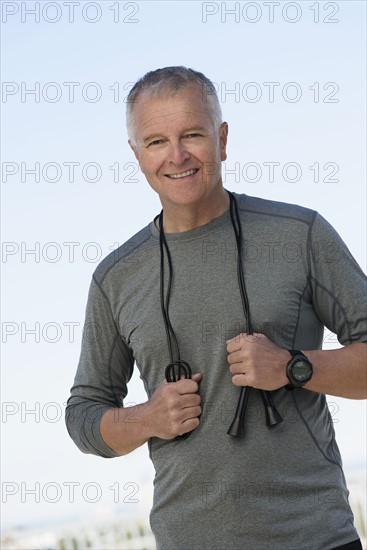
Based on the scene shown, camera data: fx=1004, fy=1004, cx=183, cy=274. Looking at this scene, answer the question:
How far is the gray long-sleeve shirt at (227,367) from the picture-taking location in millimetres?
1930

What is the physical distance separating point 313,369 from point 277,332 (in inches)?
5.3

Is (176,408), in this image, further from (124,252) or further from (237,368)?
(124,252)

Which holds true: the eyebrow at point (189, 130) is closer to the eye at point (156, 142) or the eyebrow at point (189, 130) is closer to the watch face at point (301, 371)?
the eye at point (156, 142)

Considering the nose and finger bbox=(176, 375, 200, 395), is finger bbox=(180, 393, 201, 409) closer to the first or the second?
finger bbox=(176, 375, 200, 395)

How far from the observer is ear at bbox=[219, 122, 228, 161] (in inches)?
87.3

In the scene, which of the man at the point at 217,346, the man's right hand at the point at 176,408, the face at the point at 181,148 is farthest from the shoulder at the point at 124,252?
the man's right hand at the point at 176,408

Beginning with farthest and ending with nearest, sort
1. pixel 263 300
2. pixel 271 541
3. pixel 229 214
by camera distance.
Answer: pixel 229 214
pixel 263 300
pixel 271 541

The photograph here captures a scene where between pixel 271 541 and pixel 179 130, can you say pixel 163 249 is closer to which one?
pixel 179 130

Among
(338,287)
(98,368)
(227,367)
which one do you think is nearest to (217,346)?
(227,367)

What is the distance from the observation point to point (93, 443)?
7.25 ft

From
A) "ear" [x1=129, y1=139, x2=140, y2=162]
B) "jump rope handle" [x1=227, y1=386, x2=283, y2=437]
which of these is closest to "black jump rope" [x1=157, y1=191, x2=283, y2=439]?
"jump rope handle" [x1=227, y1=386, x2=283, y2=437]

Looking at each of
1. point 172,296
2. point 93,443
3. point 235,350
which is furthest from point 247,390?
point 93,443

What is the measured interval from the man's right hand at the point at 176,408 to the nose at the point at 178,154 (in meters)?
0.44

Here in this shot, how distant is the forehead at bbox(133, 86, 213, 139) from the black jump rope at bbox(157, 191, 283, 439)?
21 centimetres
